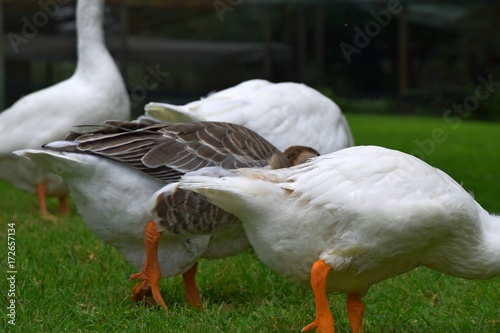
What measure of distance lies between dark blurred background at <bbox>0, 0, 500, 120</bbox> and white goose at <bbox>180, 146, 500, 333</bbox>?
36.8 feet

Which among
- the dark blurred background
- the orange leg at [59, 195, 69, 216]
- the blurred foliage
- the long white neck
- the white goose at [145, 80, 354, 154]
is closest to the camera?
the white goose at [145, 80, 354, 154]

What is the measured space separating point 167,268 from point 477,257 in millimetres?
1774

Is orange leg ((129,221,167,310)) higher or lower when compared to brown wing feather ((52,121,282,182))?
lower

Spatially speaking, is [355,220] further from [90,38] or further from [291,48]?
[291,48]

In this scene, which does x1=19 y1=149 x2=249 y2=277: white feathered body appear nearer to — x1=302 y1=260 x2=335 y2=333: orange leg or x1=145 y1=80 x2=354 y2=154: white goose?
x1=302 y1=260 x2=335 y2=333: orange leg

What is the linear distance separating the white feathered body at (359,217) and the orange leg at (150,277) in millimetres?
831

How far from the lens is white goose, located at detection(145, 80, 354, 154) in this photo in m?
5.60

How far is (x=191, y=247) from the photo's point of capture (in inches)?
177

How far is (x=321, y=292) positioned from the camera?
11.5 feet

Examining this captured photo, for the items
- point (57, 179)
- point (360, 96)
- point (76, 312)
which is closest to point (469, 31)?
point (360, 96)

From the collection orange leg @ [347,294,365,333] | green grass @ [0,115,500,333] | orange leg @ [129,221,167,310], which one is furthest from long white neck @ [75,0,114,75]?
orange leg @ [347,294,365,333]

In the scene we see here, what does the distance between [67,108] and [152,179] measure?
325 cm

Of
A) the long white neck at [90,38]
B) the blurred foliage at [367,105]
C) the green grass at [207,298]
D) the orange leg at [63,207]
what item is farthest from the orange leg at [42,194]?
the blurred foliage at [367,105]

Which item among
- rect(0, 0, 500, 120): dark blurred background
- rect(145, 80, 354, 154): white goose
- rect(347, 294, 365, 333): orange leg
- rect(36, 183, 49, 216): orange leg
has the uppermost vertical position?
rect(145, 80, 354, 154): white goose
